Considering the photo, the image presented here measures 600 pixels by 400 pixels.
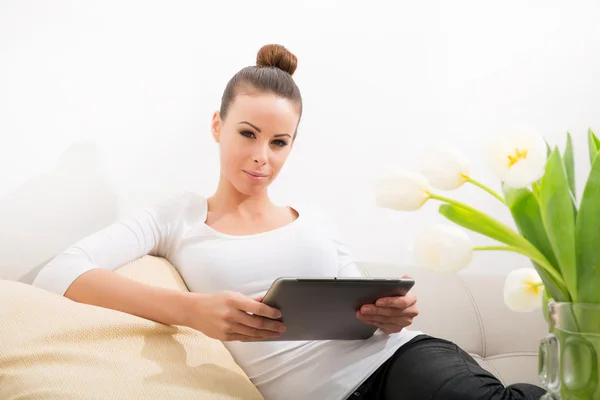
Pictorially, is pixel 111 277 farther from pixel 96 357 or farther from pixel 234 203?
pixel 234 203

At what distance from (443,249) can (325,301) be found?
1.39ft

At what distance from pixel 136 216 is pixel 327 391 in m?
0.55

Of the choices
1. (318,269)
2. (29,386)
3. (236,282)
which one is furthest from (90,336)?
(318,269)

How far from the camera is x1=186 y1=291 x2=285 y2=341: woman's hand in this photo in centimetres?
111

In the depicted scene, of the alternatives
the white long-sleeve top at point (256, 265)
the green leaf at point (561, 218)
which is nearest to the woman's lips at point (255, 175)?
the white long-sleeve top at point (256, 265)

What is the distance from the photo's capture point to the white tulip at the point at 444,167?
2.36 feet

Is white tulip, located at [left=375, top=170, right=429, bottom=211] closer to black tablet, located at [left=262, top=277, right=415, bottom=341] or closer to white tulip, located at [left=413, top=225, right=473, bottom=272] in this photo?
white tulip, located at [left=413, top=225, right=473, bottom=272]

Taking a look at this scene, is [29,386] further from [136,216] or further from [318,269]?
[318,269]

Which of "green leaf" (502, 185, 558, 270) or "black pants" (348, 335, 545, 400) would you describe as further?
"black pants" (348, 335, 545, 400)

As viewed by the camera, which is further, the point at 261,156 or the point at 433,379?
the point at 261,156

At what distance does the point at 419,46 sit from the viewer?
6.98ft

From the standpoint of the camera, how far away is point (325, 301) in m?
1.10

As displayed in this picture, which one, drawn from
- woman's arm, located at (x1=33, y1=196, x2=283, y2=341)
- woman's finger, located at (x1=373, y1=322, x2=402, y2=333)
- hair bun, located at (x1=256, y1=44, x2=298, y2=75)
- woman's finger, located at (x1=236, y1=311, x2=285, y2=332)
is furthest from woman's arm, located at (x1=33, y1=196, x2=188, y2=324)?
hair bun, located at (x1=256, y1=44, x2=298, y2=75)

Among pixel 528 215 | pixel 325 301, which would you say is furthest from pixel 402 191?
pixel 325 301
